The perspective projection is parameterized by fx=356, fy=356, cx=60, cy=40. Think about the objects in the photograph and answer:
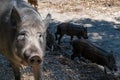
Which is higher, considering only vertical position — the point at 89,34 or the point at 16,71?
the point at 16,71

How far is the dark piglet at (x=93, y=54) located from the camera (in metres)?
6.60

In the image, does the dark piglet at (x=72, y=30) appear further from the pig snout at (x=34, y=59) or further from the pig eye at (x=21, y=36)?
the pig snout at (x=34, y=59)

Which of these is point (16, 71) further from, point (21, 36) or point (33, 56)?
point (33, 56)

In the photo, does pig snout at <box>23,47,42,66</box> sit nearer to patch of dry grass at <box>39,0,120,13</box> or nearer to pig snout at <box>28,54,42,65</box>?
pig snout at <box>28,54,42,65</box>

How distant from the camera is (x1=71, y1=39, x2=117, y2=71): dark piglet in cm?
660

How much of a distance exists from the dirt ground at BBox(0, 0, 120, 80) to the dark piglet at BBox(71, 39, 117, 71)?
5.8 inches

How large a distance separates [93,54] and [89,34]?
85.5 inches

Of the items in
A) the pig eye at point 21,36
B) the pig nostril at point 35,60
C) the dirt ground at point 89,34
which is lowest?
the dirt ground at point 89,34

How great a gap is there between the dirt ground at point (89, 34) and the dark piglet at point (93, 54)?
0.15m

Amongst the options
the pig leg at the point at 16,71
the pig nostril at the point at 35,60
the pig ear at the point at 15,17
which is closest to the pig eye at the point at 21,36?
the pig ear at the point at 15,17

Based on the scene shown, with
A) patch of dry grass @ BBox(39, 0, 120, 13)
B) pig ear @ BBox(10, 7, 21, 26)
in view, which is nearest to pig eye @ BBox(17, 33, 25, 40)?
pig ear @ BBox(10, 7, 21, 26)

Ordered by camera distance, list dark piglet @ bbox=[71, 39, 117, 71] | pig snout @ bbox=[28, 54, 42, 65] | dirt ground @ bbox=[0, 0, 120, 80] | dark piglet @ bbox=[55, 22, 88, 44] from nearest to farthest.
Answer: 1. pig snout @ bbox=[28, 54, 42, 65]
2. dirt ground @ bbox=[0, 0, 120, 80]
3. dark piglet @ bbox=[71, 39, 117, 71]
4. dark piglet @ bbox=[55, 22, 88, 44]

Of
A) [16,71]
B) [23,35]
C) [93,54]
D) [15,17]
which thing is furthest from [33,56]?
[93,54]

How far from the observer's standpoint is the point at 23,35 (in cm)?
402
